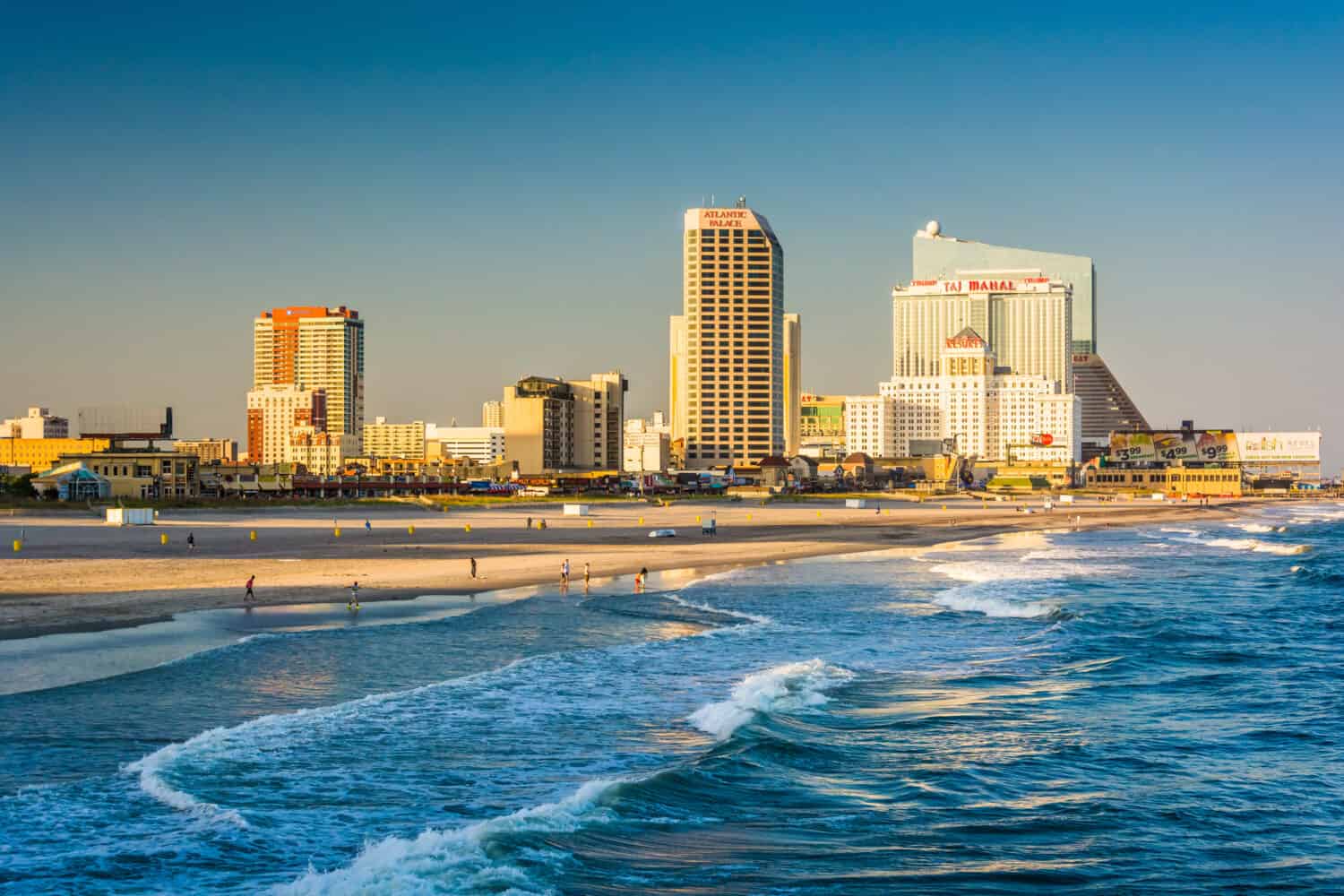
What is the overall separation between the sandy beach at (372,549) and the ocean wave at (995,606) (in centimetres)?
1666

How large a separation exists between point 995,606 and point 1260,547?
48860 mm

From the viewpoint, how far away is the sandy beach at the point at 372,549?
45031 millimetres

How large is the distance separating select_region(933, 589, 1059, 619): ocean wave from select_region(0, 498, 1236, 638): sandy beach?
16.7 m

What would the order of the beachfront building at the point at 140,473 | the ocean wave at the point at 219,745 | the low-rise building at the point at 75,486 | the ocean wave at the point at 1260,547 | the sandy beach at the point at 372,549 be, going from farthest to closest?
the beachfront building at the point at 140,473 → the low-rise building at the point at 75,486 → the ocean wave at the point at 1260,547 → the sandy beach at the point at 372,549 → the ocean wave at the point at 219,745

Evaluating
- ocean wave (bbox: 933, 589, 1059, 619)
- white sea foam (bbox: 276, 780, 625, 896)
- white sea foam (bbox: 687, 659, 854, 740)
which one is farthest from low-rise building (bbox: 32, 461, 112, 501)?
white sea foam (bbox: 276, 780, 625, 896)

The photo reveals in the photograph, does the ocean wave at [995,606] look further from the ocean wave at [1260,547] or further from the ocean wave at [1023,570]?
the ocean wave at [1260,547]

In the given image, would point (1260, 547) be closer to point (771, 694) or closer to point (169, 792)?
point (771, 694)

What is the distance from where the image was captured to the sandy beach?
45.0 meters

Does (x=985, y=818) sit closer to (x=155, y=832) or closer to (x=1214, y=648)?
(x=155, y=832)

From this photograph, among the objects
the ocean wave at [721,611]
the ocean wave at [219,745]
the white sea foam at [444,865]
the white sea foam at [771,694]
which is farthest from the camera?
the ocean wave at [721,611]

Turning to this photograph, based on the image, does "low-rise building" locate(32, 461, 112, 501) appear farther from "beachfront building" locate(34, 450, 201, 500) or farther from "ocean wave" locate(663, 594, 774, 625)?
"ocean wave" locate(663, 594, 774, 625)

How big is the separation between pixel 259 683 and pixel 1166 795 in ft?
65.2

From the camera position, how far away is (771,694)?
93.1ft

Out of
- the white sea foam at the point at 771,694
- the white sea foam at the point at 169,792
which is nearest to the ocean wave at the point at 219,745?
the white sea foam at the point at 169,792
